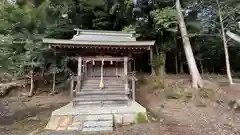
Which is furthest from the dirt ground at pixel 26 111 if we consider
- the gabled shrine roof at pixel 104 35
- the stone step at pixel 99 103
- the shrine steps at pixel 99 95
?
the gabled shrine roof at pixel 104 35

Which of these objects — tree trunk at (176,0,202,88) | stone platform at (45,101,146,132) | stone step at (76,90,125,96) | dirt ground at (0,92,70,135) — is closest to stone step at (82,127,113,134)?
stone platform at (45,101,146,132)

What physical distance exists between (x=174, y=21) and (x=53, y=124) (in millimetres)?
9247

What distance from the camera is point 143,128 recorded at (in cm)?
693

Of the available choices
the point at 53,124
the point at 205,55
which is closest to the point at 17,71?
the point at 53,124

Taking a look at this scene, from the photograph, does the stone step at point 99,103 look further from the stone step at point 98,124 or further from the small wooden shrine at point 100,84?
the stone step at point 98,124

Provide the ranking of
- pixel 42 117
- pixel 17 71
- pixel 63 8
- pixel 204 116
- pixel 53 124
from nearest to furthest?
1. pixel 53 124
2. pixel 204 116
3. pixel 42 117
4. pixel 17 71
5. pixel 63 8

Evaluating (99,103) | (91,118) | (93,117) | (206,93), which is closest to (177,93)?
(206,93)

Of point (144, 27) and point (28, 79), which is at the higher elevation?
point (144, 27)

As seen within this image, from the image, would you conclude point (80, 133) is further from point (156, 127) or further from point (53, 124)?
point (156, 127)

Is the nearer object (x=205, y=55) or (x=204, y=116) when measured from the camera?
(x=204, y=116)

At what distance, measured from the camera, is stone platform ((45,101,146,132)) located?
23.9 ft

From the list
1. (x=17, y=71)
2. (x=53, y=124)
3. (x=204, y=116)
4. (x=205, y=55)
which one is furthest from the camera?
(x=205, y=55)

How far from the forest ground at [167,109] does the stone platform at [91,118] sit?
59 cm

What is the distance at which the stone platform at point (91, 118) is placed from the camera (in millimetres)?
7279
